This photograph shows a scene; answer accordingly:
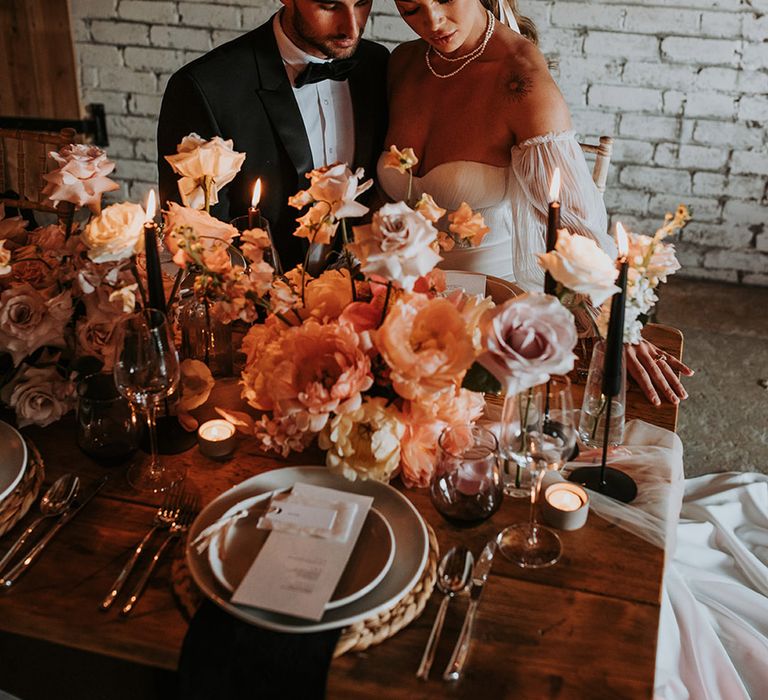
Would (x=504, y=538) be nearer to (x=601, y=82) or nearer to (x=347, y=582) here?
(x=347, y=582)

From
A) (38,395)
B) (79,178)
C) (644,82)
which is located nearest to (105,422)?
(38,395)

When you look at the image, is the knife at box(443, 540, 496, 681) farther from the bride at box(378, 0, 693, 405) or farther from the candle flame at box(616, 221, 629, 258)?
the bride at box(378, 0, 693, 405)

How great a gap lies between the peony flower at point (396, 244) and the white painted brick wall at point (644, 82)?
252cm

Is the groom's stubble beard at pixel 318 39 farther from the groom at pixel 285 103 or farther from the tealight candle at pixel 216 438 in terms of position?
the tealight candle at pixel 216 438

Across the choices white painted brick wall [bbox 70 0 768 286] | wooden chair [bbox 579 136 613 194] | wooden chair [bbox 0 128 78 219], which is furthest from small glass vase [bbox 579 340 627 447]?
white painted brick wall [bbox 70 0 768 286]

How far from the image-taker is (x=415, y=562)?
0.93 metres

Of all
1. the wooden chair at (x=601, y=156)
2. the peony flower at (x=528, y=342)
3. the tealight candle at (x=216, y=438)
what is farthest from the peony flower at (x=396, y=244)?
the wooden chair at (x=601, y=156)

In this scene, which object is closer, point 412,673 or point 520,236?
point 412,673

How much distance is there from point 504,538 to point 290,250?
4.63 ft

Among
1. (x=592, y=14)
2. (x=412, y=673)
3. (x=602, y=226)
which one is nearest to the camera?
(x=412, y=673)

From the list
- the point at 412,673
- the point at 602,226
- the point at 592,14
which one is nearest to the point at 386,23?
the point at 592,14

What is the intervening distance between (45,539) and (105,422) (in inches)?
8.3

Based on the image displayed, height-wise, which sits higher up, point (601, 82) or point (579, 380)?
point (601, 82)

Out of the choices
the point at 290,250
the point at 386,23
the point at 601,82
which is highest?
the point at 386,23
